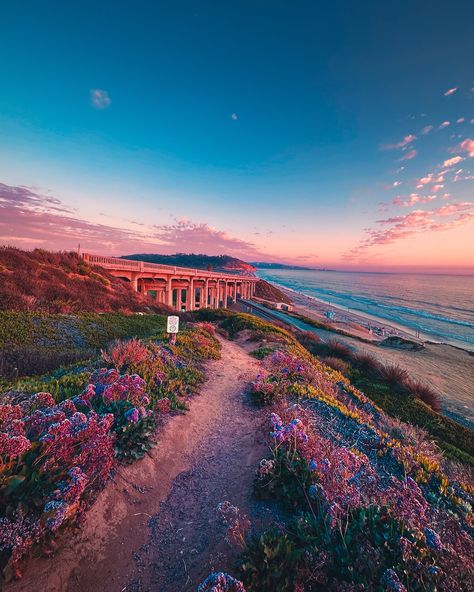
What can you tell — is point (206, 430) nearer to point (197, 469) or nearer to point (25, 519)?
point (197, 469)

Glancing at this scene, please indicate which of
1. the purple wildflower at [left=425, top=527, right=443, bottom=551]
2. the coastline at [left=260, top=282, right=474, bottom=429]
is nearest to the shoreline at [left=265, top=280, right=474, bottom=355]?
the coastline at [left=260, top=282, right=474, bottom=429]

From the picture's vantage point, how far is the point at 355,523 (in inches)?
110

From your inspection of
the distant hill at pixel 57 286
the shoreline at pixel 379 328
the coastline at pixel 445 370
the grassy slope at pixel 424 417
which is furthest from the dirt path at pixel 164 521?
the shoreline at pixel 379 328

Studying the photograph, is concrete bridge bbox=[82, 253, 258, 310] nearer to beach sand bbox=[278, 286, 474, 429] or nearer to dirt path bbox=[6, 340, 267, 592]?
beach sand bbox=[278, 286, 474, 429]

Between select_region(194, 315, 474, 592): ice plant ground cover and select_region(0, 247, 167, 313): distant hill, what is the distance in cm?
1135

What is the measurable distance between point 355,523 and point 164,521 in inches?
85.4

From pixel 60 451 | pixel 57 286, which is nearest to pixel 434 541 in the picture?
pixel 60 451

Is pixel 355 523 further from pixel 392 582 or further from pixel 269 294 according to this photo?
pixel 269 294

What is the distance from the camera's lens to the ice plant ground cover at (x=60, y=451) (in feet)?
7.63

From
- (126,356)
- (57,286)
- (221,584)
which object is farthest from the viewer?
(57,286)

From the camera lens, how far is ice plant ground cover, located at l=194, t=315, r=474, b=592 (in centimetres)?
229

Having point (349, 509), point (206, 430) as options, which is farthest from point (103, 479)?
point (349, 509)

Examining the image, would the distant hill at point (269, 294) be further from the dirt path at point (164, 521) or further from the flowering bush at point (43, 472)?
the flowering bush at point (43, 472)

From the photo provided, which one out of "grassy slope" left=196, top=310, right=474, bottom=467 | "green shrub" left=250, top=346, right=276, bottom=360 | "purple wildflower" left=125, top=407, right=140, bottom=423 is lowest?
"grassy slope" left=196, top=310, right=474, bottom=467
